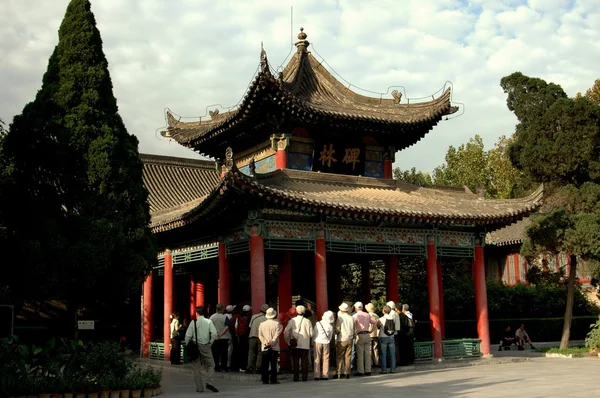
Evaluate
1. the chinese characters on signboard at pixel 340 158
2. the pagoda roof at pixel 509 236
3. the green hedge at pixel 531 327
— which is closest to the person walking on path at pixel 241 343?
the chinese characters on signboard at pixel 340 158

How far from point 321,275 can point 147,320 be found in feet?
23.5

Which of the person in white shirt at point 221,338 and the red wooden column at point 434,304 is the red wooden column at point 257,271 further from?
the red wooden column at point 434,304

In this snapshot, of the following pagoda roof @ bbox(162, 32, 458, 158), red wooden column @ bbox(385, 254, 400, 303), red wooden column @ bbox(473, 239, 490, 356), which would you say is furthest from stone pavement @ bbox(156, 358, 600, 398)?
pagoda roof @ bbox(162, 32, 458, 158)

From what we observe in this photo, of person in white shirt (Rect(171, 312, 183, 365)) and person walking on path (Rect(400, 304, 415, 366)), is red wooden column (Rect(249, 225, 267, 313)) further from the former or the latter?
person in white shirt (Rect(171, 312, 183, 365))

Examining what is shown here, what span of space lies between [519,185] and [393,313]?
28772mm

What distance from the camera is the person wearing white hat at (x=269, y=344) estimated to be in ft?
47.5

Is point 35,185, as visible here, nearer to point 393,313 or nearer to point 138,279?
point 138,279

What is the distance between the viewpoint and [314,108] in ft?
61.0

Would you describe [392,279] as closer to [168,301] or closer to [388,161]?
[388,161]

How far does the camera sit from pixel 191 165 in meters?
31.7

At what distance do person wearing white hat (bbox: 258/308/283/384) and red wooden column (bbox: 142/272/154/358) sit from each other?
7947 millimetres

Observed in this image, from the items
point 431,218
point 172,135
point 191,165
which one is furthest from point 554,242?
point 191,165

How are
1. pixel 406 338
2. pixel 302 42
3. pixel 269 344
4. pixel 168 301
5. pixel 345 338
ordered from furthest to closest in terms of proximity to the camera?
pixel 302 42, pixel 168 301, pixel 406 338, pixel 345 338, pixel 269 344

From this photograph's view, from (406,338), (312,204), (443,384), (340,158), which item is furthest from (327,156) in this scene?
(443,384)
